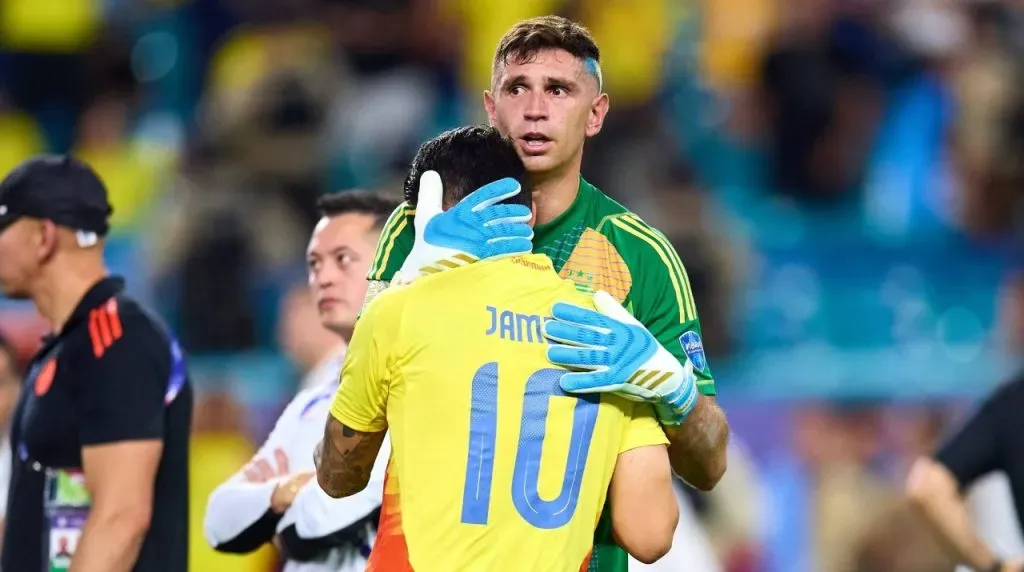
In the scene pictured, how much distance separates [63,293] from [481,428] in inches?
87.7

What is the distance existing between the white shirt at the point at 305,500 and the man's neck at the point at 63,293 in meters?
0.77

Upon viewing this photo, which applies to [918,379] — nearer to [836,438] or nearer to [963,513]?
[836,438]

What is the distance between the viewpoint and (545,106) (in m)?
4.46

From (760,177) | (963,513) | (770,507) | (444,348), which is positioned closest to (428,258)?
(444,348)

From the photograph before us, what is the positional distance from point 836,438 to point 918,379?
0.68m

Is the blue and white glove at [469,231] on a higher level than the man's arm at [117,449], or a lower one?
higher

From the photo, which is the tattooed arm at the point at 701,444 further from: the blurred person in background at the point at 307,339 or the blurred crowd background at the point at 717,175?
the blurred crowd background at the point at 717,175

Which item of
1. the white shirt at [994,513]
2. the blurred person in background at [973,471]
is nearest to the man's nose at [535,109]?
the blurred person in background at [973,471]

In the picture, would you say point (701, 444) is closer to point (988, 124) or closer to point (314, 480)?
point (314, 480)

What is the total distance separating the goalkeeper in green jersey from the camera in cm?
444

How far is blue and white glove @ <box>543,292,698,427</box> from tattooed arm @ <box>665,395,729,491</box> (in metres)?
0.17

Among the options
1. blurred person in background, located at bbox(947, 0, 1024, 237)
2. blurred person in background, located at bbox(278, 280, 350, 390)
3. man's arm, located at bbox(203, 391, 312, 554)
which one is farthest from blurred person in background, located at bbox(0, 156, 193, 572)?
blurred person in background, located at bbox(947, 0, 1024, 237)

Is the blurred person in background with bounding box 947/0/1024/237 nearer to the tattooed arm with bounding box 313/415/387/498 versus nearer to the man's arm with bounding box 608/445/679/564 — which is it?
the man's arm with bounding box 608/445/679/564

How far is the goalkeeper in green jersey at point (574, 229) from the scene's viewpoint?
4438 millimetres
